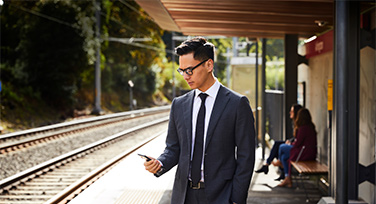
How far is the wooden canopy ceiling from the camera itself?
7.12 m

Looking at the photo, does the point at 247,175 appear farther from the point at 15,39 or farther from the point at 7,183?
the point at 15,39

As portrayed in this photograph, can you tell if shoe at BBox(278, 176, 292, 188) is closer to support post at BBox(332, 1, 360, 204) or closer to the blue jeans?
the blue jeans

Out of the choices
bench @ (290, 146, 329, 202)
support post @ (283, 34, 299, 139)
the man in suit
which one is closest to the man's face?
the man in suit

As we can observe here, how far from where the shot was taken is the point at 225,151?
316 centimetres

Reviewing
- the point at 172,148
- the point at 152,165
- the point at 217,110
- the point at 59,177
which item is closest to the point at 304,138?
the point at 59,177

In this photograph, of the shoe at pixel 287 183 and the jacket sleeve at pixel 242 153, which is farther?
the shoe at pixel 287 183

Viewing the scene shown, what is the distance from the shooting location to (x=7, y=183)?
29.7 ft

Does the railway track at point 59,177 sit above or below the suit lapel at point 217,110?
below

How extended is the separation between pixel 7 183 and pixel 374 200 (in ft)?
20.3

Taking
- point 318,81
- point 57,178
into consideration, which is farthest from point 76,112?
point 318,81

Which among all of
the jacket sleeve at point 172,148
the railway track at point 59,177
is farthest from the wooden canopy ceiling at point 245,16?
the jacket sleeve at point 172,148

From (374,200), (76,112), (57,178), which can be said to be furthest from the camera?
(76,112)

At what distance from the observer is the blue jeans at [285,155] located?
28.4ft

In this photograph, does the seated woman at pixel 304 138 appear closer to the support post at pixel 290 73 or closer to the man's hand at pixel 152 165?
the support post at pixel 290 73
